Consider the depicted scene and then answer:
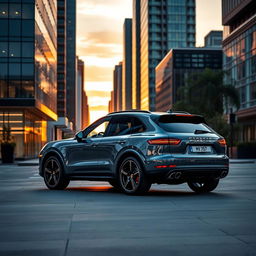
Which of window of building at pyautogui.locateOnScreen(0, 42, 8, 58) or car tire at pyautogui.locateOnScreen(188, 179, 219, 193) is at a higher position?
window of building at pyautogui.locateOnScreen(0, 42, 8, 58)

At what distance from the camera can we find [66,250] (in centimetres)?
552

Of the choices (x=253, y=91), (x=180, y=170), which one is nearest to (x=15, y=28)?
(x=253, y=91)

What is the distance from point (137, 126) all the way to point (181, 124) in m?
0.91

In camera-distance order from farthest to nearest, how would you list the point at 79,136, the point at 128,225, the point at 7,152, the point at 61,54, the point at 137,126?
the point at 61,54 → the point at 7,152 → the point at 79,136 → the point at 137,126 → the point at 128,225

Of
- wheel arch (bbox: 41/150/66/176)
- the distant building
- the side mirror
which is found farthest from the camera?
the distant building

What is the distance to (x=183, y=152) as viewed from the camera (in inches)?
445

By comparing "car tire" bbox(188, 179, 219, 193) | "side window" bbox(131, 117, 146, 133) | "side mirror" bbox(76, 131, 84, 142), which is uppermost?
"side window" bbox(131, 117, 146, 133)

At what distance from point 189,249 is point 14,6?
47310mm

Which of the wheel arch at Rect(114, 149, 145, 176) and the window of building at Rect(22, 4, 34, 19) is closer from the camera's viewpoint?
the wheel arch at Rect(114, 149, 145, 176)

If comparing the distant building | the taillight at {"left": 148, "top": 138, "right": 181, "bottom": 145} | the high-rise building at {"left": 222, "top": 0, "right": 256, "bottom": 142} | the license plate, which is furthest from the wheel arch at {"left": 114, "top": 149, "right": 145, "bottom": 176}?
the distant building

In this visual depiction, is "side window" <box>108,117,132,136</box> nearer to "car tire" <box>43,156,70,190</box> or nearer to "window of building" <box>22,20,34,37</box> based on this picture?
"car tire" <box>43,156,70,190</box>

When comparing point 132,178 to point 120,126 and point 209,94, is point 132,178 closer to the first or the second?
point 120,126

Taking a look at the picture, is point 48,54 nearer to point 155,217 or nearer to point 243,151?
point 243,151

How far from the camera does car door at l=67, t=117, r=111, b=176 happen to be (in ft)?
41.3
